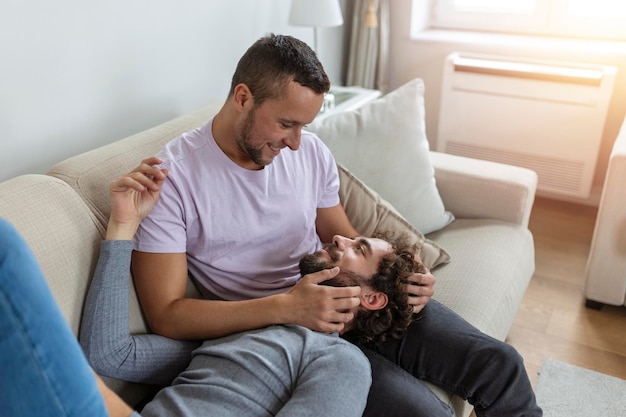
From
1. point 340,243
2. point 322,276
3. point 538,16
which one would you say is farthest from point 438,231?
point 538,16

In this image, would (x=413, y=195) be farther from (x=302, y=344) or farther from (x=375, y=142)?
(x=302, y=344)

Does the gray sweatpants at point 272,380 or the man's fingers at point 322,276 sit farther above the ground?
the man's fingers at point 322,276

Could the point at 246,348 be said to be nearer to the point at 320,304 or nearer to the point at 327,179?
the point at 320,304

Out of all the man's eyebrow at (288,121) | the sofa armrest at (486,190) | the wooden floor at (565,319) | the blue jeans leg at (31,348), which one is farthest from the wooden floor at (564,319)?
the blue jeans leg at (31,348)

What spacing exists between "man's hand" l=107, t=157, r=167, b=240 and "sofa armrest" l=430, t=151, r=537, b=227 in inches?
45.8

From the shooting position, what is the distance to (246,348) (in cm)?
124

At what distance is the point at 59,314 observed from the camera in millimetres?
830

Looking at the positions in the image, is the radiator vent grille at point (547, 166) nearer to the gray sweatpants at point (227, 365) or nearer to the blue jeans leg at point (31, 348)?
the gray sweatpants at point (227, 365)

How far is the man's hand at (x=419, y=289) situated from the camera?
1480mm

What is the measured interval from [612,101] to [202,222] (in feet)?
7.89

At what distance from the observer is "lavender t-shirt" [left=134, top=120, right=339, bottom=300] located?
4.59ft

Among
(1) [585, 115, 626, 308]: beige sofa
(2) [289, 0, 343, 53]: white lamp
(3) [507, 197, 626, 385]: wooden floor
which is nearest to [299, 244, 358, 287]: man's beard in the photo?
(3) [507, 197, 626, 385]: wooden floor

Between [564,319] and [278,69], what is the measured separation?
161cm

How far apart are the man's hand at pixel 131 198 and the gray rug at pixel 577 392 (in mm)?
1389
